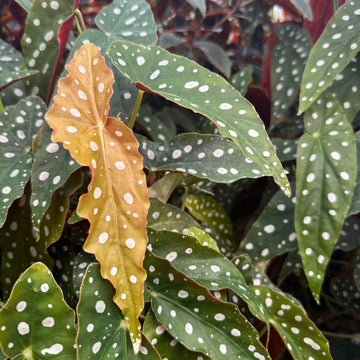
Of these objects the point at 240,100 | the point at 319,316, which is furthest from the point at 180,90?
the point at 319,316

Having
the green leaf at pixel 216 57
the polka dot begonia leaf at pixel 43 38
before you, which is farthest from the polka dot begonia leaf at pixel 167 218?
the green leaf at pixel 216 57

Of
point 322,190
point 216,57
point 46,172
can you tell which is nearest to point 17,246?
point 46,172

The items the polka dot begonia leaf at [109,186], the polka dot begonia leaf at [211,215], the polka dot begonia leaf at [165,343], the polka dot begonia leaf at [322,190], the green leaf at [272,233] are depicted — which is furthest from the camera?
the polka dot begonia leaf at [211,215]

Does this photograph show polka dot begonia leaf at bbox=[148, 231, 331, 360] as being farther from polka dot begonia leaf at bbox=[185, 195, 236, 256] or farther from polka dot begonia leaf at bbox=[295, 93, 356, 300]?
polka dot begonia leaf at bbox=[185, 195, 236, 256]

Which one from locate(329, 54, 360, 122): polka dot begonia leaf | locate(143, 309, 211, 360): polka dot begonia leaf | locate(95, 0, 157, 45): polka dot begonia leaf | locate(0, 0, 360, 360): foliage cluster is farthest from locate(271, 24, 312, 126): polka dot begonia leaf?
locate(143, 309, 211, 360): polka dot begonia leaf

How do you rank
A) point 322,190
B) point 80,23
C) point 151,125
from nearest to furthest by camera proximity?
point 322,190
point 80,23
point 151,125

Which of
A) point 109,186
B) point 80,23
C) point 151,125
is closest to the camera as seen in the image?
Answer: point 109,186

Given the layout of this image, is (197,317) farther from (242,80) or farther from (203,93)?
(242,80)

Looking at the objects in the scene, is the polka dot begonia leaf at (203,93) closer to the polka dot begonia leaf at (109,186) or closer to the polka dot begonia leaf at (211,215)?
the polka dot begonia leaf at (109,186)
